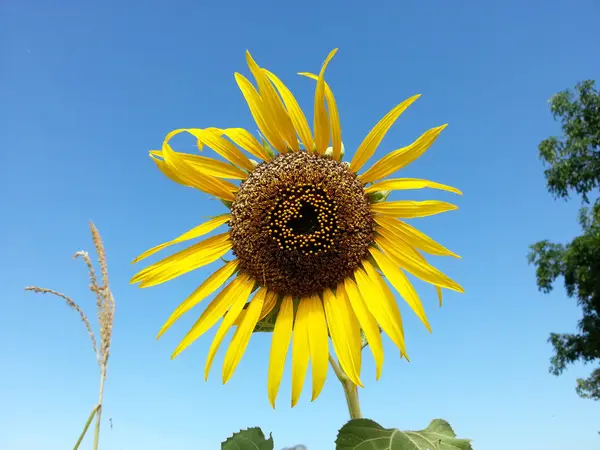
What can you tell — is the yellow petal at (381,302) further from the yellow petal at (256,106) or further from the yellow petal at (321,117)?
the yellow petal at (256,106)

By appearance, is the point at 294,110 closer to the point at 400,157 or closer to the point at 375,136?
the point at 375,136

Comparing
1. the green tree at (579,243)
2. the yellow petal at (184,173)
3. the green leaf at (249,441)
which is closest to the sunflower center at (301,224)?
the yellow petal at (184,173)

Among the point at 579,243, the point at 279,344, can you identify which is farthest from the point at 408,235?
the point at 579,243

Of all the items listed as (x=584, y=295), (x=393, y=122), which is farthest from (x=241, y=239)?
(x=584, y=295)

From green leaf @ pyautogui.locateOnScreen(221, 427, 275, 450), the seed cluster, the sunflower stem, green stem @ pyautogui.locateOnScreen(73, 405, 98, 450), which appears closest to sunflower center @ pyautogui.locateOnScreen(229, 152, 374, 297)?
the seed cluster

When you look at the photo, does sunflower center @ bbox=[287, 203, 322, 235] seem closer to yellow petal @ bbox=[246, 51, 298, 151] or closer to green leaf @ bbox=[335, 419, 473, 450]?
yellow petal @ bbox=[246, 51, 298, 151]

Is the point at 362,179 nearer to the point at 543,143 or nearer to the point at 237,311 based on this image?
the point at 237,311
